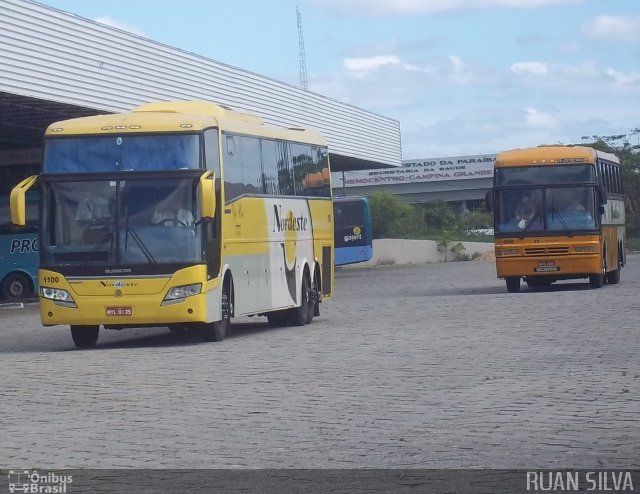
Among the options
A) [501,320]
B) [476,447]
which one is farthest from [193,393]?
[501,320]

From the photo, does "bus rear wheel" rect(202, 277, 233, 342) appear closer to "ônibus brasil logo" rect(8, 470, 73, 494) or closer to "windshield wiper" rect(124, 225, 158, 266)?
"windshield wiper" rect(124, 225, 158, 266)

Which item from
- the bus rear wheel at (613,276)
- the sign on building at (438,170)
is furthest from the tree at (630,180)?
the bus rear wheel at (613,276)

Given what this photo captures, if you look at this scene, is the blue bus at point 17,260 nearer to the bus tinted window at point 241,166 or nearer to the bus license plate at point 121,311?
the bus tinted window at point 241,166

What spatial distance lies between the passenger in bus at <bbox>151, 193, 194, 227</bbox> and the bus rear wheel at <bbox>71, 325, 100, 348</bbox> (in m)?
2.00

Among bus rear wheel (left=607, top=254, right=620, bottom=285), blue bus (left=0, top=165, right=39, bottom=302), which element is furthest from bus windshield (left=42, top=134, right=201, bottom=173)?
blue bus (left=0, top=165, right=39, bottom=302)

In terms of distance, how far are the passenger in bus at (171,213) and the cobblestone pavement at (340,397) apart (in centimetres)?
178

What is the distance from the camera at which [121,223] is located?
20016 mm

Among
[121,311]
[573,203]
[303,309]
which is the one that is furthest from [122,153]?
[573,203]

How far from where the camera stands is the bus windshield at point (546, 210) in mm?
32938

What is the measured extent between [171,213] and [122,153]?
1157mm

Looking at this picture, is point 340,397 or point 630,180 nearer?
point 340,397

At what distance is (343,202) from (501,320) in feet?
132

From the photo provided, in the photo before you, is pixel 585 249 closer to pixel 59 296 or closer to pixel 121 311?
pixel 121 311

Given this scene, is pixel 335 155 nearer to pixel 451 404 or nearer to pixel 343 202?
pixel 343 202
